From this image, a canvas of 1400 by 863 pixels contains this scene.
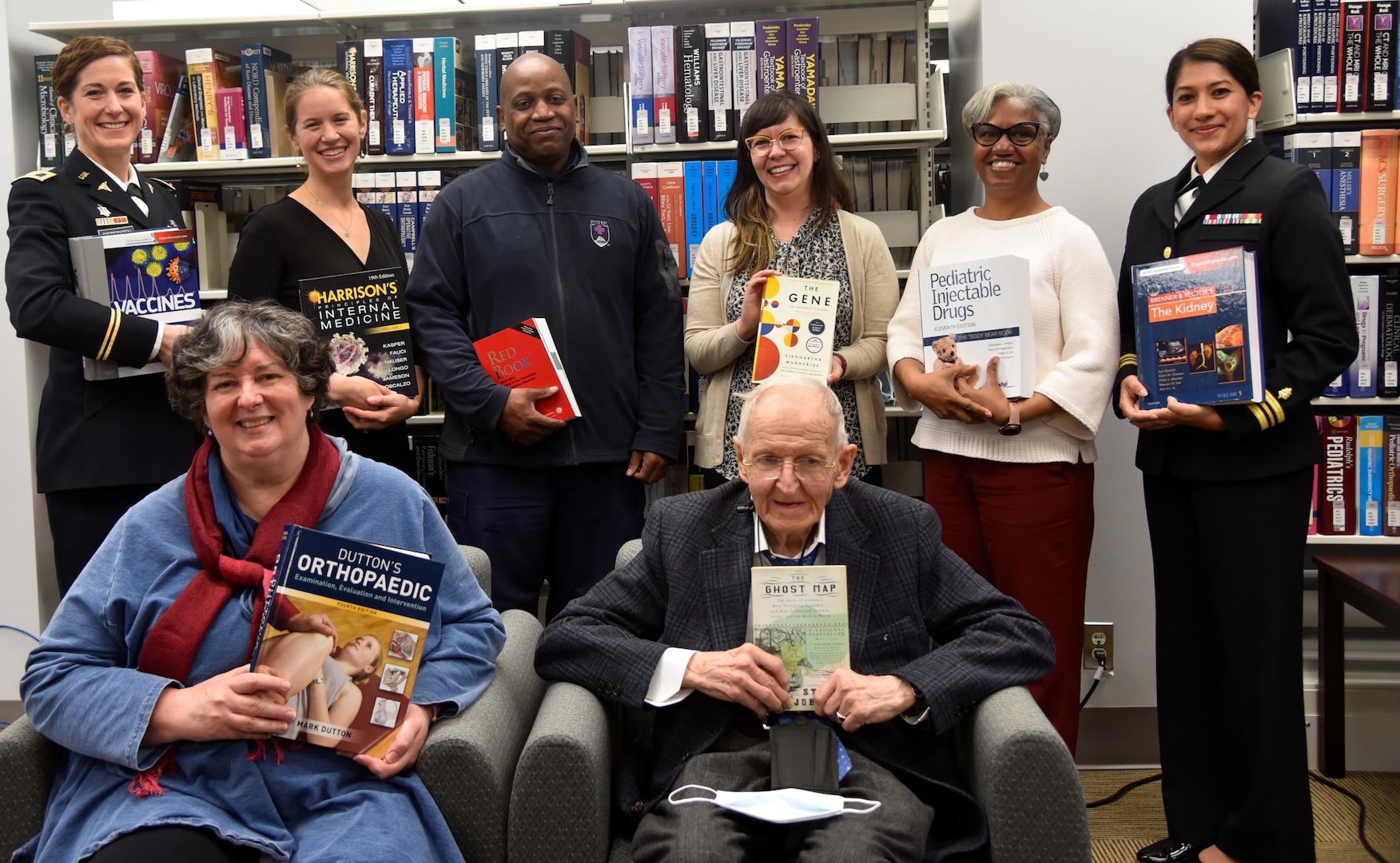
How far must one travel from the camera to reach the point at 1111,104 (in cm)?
315

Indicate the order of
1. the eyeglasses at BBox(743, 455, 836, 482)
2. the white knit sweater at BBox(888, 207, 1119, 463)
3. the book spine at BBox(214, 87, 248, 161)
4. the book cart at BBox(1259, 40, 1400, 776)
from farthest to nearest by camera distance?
the book spine at BBox(214, 87, 248, 161), the book cart at BBox(1259, 40, 1400, 776), the white knit sweater at BBox(888, 207, 1119, 463), the eyeglasses at BBox(743, 455, 836, 482)

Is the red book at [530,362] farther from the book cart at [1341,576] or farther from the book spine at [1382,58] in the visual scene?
the book spine at [1382,58]

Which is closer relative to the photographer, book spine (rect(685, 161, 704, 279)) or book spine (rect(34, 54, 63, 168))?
book spine (rect(685, 161, 704, 279))

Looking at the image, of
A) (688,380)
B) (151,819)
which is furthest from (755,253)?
(151,819)

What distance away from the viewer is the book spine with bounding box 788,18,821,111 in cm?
337

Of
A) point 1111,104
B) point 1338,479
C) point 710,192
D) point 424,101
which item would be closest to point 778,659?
point 710,192

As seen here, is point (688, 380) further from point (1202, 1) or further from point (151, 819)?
point (151, 819)

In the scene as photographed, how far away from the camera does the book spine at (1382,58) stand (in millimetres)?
3137

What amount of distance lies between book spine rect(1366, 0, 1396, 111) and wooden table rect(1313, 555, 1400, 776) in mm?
1327

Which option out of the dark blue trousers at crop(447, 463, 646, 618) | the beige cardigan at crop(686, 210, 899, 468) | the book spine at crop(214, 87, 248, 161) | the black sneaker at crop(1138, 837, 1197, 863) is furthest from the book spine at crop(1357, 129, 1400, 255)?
the book spine at crop(214, 87, 248, 161)

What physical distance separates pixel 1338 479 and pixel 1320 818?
0.98 m

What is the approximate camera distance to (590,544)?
2910mm

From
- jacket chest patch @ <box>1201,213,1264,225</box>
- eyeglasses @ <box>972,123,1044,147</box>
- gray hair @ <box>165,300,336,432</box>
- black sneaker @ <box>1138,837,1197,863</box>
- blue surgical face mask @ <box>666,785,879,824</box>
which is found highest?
eyeglasses @ <box>972,123,1044,147</box>

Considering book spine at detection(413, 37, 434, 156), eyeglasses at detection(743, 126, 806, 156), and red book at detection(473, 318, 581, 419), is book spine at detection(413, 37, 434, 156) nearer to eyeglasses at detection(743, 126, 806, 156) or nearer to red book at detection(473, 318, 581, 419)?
red book at detection(473, 318, 581, 419)
